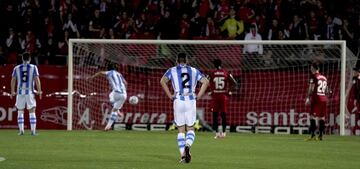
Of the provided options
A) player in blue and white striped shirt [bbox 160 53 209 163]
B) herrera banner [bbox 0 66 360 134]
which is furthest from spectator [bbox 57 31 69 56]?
player in blue and white striped shirt [bbox 160 53 209 163]

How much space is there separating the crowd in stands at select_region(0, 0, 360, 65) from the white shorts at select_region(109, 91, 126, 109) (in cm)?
356

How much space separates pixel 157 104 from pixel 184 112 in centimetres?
1164

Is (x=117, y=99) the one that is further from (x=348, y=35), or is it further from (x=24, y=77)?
(x=348, y=35)

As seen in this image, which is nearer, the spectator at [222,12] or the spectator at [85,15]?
the spectator at [222,12]

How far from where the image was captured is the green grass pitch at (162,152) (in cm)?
1458

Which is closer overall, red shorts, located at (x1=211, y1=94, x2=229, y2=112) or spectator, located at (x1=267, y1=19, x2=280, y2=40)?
red shorts, located at (x1=211, y1=94, x2=229, y2=112)

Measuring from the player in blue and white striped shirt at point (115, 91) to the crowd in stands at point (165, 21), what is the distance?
3.21m

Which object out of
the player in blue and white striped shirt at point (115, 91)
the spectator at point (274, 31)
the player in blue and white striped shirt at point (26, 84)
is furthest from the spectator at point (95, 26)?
the player in blue and white striped shirt at point (26, 84)

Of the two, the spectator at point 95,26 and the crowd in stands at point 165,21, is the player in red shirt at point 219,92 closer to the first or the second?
the crowd in stands at point 165,21

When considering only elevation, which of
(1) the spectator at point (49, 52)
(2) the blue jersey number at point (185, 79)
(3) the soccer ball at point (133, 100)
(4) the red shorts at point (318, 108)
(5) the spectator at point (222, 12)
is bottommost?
(4) the red shorts at point (318, 108)

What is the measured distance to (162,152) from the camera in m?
17.7

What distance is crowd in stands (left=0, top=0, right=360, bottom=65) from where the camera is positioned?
→ 29.5m

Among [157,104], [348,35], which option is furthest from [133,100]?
[348,35]

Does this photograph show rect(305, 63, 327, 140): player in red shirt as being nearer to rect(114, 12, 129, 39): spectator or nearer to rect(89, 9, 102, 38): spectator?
rect(114, 12, 129, 39): spectator
